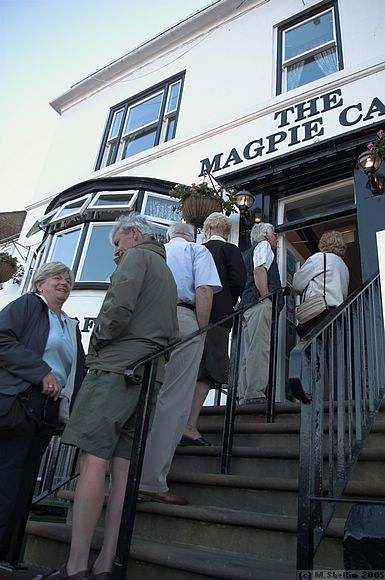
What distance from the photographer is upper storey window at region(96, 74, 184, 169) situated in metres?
8.12

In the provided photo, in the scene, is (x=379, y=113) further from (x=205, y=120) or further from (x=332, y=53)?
(x=205, y=120)

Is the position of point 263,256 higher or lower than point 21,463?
higher

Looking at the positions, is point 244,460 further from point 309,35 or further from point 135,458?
point 309,35

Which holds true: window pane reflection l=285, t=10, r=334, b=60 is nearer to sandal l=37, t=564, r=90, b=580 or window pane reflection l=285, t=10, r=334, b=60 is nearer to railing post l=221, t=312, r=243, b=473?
railing post l=221, t=312, r=243, b=473

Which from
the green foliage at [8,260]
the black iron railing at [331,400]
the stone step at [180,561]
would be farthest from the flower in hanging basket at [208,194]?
the stone step at [180,561]

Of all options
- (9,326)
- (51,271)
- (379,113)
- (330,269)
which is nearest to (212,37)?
(379,113)

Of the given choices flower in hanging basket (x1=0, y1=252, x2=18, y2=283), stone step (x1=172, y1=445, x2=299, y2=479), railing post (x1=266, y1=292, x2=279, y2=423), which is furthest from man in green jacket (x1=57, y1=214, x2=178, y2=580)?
flower in hanging basket (x1=0, y1=252, x2=18, y2=283)

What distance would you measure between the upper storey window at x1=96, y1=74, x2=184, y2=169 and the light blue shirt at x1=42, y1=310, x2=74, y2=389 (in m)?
5.79

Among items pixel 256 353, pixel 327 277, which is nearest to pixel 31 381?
pixel 256 353

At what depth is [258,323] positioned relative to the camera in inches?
154

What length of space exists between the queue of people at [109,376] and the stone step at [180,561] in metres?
0.24

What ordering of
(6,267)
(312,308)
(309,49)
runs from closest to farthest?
(312,308) < (309,49) < (6,267)

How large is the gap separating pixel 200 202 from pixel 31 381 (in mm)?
3692

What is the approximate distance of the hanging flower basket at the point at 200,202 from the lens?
5.58 meters
